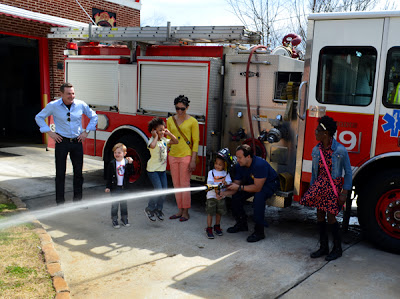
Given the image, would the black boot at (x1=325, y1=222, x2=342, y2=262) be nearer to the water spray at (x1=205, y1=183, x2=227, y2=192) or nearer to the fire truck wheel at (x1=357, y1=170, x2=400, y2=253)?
the fire truck wheel at (x1=357, y1=170, x2=400, y2=253)

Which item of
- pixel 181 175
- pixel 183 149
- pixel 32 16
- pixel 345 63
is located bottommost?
pixel 181 175

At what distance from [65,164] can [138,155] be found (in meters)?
1.34

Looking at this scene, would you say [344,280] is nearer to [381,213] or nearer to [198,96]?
[381,213]

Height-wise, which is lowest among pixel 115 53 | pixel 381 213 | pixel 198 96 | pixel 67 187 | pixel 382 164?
pixel 67 187

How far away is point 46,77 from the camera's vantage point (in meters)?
13.1

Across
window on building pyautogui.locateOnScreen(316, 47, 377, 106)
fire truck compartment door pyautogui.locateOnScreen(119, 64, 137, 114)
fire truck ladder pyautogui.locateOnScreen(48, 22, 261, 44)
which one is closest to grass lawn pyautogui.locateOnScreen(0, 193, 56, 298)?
fire truck compartment door pyautogui.locateOnScreen(119, 64, 137, 114)

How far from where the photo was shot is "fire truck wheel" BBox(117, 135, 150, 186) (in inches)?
297

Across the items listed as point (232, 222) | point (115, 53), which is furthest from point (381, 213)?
point (115, 53)

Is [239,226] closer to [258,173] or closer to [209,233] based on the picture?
[209,233]

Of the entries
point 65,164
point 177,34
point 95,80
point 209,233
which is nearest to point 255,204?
point 209,233

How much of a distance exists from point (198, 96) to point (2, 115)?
504 inches

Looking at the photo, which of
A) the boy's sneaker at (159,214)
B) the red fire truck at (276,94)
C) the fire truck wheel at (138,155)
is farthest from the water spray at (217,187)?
the fire truck wheel at (138,155)

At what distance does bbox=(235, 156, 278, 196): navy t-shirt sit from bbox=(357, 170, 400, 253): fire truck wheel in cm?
110

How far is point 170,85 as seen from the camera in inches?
284
